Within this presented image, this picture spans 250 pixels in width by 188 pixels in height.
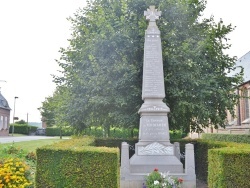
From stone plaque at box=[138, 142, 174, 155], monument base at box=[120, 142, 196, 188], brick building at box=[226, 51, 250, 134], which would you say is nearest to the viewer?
monument base at box=[120, 142, 196, 188]

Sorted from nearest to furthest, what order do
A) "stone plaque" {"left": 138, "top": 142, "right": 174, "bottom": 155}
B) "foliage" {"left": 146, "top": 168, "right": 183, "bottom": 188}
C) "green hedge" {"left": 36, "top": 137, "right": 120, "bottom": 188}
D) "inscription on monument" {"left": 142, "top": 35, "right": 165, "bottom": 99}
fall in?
"green hedge" {"left": 36, "top": 137, "right": 120, "bottom": 188} < "foliage" {"left": 146, "top": 168, "right": 183, "bottom": 188} < "stone plaque" {"left": 138, "top": 142, "right": 174, "bottom": 155} < "inscription on monument" {"left": 142, "top": 35, "right": 165, "bottom": 99}

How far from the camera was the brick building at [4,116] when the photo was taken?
148 ft

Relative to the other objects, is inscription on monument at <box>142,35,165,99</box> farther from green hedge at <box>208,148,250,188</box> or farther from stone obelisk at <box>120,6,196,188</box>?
green hedge at <box>208,148,250,188</box>

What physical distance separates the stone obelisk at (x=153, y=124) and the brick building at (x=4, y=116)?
40.2 meters

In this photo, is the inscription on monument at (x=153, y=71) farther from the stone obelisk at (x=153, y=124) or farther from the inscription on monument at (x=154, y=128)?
the inscription on monument at (x=154, y=128)

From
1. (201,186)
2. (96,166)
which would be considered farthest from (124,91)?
(96,166)

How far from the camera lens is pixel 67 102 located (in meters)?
14.8

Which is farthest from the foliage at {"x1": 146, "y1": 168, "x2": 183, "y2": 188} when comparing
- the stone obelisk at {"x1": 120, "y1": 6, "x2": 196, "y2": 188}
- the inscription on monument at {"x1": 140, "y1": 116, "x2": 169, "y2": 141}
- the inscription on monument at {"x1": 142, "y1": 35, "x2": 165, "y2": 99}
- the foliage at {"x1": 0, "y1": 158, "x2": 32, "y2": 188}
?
the foliage at {"x1": 0, "y1": 158, "x2": 32, "y2": 188}

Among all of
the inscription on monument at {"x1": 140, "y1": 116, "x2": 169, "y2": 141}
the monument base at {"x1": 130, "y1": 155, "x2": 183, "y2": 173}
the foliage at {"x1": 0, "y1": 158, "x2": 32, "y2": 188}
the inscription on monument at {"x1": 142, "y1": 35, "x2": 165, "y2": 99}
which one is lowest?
the monument base at {"x1": 130, "y1": 155, "x2": 183, "y2": 173}

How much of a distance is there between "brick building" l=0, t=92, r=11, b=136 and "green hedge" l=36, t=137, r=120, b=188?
139 feet

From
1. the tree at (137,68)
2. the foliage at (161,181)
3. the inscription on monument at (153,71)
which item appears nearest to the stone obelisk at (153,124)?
the inscription on monument at (153,71)

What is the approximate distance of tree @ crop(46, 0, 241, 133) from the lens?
13.0m

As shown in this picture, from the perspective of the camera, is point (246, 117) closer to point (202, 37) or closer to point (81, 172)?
point (202, 37)

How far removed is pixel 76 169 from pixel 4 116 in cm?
4424
